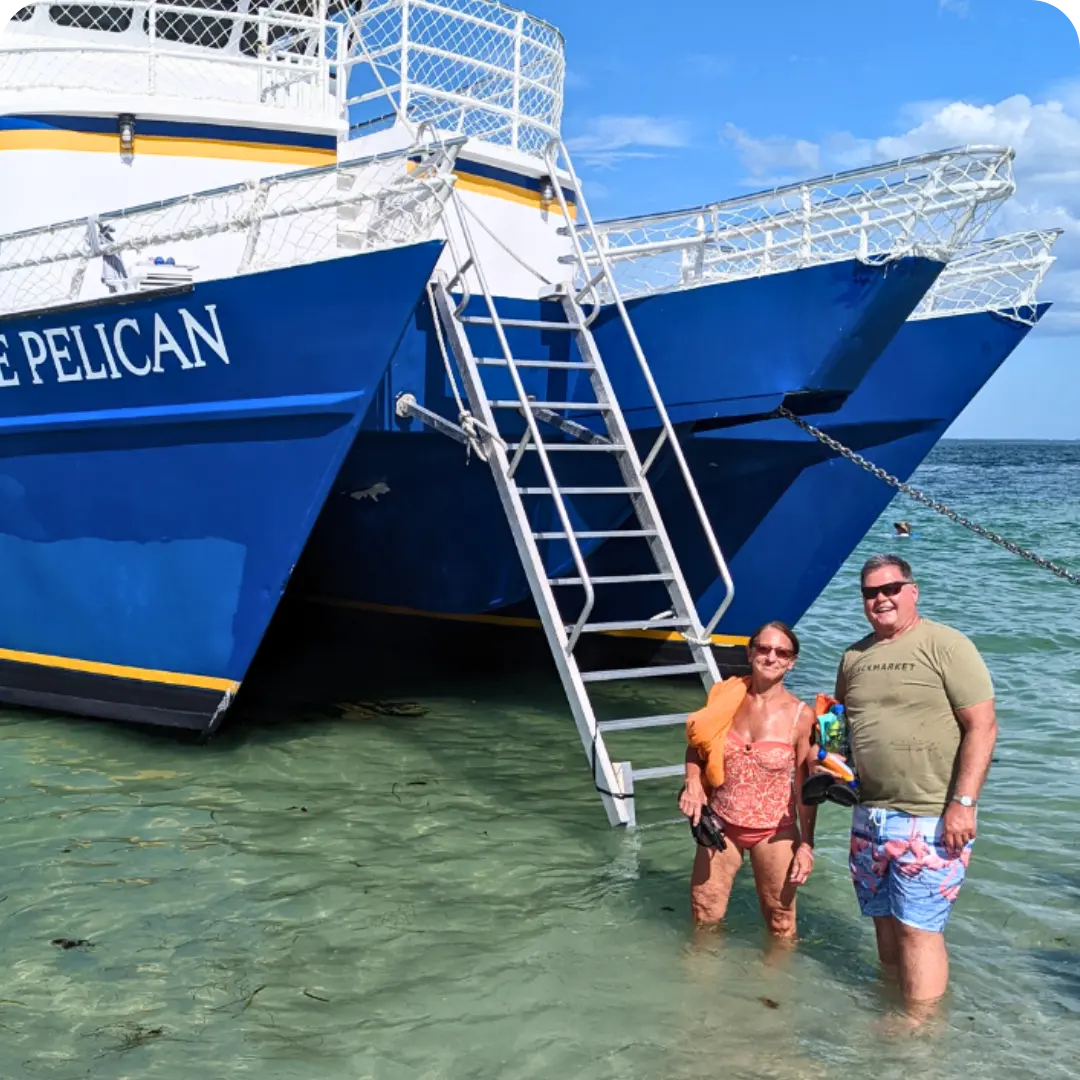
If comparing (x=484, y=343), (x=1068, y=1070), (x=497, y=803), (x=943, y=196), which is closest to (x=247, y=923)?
(x=497, y=803)

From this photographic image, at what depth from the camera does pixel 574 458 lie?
6.55m

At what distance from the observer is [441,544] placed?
23.5 feet

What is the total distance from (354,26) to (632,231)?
1.88m

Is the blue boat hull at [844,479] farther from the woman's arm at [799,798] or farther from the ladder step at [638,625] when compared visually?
the woman's arm at [799,798]

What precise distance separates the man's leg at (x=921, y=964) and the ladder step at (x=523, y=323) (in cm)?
332

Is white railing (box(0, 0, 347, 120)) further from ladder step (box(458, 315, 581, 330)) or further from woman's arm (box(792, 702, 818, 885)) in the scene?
woman's arm (box(792, 702, 818, 885))

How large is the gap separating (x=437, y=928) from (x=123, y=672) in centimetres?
273

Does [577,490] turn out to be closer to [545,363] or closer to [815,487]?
[545,363]

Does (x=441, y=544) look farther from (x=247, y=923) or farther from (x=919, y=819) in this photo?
(x=919, y=819)

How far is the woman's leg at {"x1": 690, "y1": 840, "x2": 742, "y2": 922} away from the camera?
3900 mm

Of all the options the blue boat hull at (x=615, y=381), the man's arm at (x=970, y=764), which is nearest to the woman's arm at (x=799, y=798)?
the man's arm at (x=970, y=764)

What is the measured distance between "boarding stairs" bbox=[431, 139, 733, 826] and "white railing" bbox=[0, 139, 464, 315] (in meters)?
0.42

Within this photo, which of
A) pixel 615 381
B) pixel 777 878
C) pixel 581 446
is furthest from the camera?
pixel 615 381

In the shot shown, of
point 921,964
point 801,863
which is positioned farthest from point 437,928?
point 921,964
